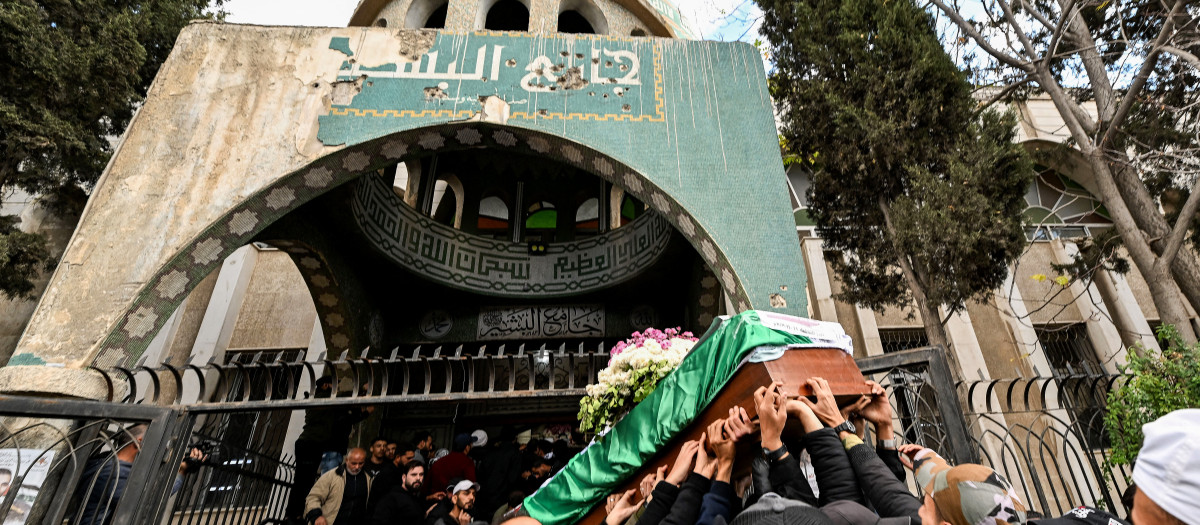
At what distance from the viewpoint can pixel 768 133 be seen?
5609 millimetres

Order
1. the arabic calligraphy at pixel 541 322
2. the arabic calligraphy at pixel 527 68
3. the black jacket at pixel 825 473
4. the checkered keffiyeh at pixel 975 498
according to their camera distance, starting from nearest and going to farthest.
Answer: the checkered keffiyeh at pixel 975 498, the black jacket at pixel 825 473, the arabic calligraphy at pixel 527 68, the arabic calligraphy at pixel 541 322

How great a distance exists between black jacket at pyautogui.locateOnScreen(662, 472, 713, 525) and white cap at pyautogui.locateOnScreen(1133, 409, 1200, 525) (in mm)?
1237

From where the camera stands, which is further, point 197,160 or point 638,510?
point 197,160

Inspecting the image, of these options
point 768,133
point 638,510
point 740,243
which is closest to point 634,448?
point 638,510

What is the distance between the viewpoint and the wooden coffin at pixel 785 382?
2213 millimetres

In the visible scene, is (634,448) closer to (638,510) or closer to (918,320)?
(638,510)

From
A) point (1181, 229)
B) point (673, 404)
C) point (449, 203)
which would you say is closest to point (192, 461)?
point (673, 404)

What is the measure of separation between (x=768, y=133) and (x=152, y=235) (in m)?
5.66

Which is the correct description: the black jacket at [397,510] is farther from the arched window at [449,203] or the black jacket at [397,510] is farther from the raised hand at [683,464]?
the arched window at [449,203]

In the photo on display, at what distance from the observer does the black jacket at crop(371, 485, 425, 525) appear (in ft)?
16.0

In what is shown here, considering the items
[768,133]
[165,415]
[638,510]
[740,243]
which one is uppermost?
[768,133]

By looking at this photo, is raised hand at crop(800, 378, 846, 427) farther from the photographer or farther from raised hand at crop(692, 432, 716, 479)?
the photographer

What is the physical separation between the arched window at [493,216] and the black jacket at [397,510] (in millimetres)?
5979

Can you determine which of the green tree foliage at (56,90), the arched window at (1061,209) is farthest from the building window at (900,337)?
the green tree foliage at (56,90)
